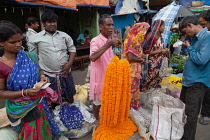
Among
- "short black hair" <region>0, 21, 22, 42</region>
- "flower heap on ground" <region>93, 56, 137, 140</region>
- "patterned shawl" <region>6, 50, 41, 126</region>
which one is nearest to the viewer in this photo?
"short black hair" <region>0, 21, 22, 42</region>

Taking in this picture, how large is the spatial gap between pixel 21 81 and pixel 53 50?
1.13 metres

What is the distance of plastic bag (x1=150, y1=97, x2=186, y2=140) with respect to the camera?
1.97m

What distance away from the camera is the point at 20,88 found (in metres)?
1.70

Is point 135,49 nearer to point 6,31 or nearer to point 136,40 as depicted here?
point 136,40

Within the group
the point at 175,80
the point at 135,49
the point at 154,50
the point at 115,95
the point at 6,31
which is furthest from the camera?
the point at 175,80

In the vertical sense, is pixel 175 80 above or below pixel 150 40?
below

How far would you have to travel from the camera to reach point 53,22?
8.71 ft

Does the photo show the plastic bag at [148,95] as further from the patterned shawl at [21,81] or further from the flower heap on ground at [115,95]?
the patterned shawl at [21,81]

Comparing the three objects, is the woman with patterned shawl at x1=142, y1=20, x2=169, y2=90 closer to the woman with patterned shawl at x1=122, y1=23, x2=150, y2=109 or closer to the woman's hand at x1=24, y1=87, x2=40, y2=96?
the woman with patterned shawl at x1=122, y1=23, x2=150, y2=109

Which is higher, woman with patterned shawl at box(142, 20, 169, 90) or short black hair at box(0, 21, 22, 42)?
short black hair at box(0, 21, 22, 42)

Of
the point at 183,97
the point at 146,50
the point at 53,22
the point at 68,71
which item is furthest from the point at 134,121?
the point at 53,22

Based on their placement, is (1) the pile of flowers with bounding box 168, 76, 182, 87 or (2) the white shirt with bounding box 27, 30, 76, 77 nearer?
(2) the white shirt with bounding box 27, 30, 76, 77

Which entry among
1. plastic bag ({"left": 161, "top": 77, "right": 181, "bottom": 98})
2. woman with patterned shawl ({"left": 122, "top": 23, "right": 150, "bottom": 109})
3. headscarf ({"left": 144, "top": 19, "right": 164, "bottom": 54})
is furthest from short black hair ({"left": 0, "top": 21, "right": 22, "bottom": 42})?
plastic bag ({"left": 161, "top": 77, "right": 181, "bottom": 98})

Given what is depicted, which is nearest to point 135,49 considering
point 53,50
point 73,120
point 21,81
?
point 53,50
